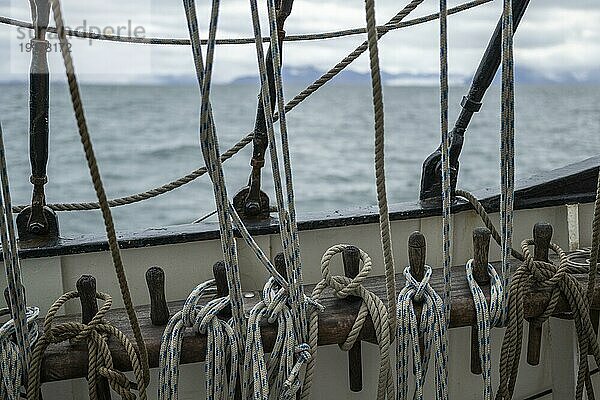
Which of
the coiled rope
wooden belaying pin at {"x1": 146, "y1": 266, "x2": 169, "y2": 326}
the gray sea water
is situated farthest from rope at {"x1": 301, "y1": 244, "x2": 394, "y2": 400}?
the gray sea water

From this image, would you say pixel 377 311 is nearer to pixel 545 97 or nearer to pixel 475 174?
pixel 475 174

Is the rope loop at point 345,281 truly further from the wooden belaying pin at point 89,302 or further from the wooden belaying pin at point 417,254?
the wooden belaying pin at point 89,302

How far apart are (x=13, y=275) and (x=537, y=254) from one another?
824 mm

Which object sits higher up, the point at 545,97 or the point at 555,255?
the point at 545,97

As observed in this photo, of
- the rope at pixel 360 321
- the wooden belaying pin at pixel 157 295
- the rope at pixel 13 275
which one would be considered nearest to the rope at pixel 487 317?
the rope at pixel 360 321

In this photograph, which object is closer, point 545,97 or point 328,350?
point 328,350

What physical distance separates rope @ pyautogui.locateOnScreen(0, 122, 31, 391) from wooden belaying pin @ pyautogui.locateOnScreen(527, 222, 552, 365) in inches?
31.0

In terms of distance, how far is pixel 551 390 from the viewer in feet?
5.09

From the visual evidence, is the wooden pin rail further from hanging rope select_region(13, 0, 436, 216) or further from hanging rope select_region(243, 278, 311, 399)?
hanging rope select_region(13, 0, 436, 216)

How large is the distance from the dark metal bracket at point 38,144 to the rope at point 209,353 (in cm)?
34

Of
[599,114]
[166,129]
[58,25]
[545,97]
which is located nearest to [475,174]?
[166,129]

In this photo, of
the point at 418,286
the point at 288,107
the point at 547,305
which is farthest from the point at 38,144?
the point at 547,305

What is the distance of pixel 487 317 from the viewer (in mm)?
1168

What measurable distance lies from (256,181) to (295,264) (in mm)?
390
